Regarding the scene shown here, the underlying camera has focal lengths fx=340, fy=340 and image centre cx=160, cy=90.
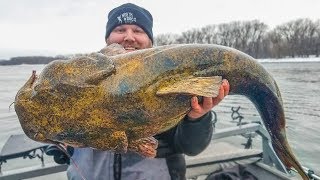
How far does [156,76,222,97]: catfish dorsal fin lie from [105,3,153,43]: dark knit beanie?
1939 mm

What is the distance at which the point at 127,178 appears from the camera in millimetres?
2975

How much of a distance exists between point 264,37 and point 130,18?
4040 inches

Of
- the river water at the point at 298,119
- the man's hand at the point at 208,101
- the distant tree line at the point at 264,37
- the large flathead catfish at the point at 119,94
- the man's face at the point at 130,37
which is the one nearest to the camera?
the large flathead catfish at the point at 119,94

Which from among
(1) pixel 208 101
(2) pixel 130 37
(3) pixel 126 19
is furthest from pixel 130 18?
(1) pixel 208 101

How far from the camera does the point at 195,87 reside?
1.97 meters

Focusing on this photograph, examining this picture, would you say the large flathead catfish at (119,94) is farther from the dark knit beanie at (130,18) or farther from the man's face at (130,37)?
the dark knit beanie at (130,18)

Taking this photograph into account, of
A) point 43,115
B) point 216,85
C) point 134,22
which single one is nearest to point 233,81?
point 216,85

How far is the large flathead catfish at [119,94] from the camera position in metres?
1.79

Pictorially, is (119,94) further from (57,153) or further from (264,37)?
(264,37)

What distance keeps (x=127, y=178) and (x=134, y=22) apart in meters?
1.73

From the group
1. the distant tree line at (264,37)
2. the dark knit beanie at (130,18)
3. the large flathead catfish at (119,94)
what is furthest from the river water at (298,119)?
the distant tree line at (264,37)

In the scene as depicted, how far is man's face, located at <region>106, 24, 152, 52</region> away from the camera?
3562 mm

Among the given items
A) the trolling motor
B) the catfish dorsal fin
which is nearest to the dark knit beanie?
the trolling motor

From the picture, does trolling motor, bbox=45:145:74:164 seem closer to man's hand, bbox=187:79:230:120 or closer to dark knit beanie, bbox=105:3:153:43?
dark knit beanie, bbox=105:3:153:43
